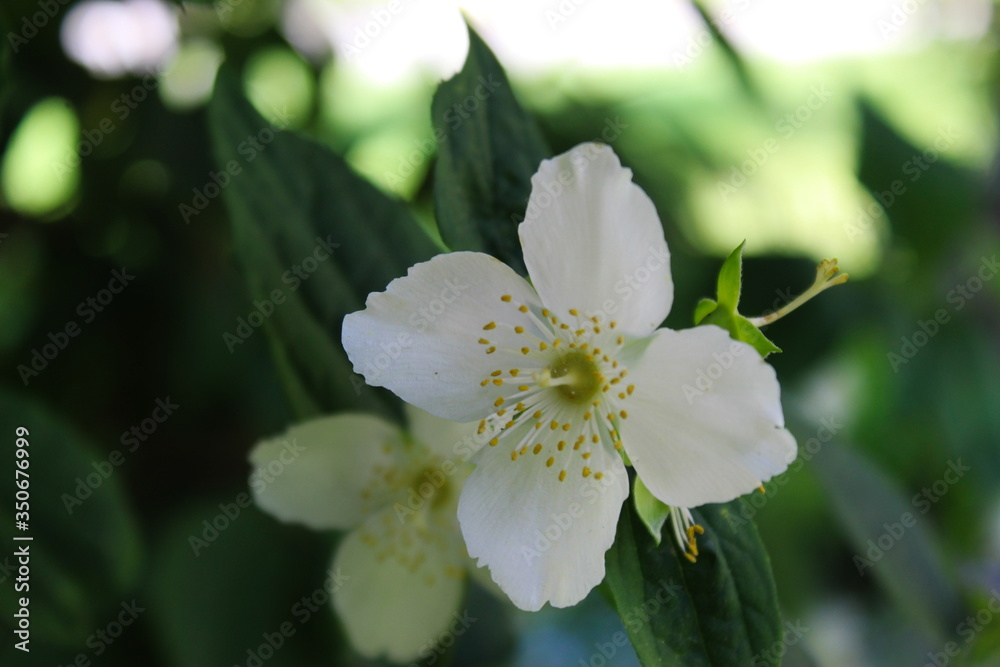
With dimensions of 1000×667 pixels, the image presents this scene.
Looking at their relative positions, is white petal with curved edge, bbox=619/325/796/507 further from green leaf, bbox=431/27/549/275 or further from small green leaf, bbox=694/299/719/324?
green leaf, bbox=431/27/549/275

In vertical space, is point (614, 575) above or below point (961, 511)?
above

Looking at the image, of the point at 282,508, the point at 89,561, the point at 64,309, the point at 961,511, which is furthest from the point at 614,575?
the point at 961,511

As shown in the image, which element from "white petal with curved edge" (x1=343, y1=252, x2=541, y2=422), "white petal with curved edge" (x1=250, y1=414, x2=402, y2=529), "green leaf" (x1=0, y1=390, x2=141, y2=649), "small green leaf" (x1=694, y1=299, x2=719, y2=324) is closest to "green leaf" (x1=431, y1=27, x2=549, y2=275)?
"white petal with curved edge" (x1=343, y1=252, x2=541, y2=422)

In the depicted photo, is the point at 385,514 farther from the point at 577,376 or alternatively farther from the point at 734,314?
the point at 734,314

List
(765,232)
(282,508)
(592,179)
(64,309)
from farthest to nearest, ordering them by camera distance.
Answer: (765,232) → (64,309) → (282,508) → (592,179)

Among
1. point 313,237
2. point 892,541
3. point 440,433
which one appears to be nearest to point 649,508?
point 440,433

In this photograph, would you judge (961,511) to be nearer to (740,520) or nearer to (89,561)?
(740,520)
